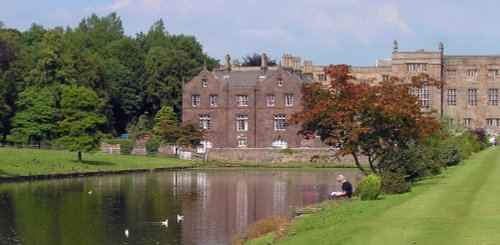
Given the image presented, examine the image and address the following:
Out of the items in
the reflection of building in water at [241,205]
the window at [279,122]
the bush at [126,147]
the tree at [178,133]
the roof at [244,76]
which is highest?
the roof at [244,76]

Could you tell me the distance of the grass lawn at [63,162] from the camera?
69.8m

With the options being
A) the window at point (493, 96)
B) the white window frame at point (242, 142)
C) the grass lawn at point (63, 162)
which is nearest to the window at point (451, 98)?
the window at point (493, 96)

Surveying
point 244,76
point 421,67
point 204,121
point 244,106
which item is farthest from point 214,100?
point 421,67

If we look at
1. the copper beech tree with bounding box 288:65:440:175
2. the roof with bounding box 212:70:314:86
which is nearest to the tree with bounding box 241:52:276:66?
the roof with bounding box 212:70:314:86

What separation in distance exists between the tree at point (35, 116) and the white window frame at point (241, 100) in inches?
836

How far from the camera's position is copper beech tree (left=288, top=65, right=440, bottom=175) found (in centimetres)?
4169

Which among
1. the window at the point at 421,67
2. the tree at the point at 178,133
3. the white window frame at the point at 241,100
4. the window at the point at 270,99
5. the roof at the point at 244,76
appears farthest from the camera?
the window at the point at 421,67

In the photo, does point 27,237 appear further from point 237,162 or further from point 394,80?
point 237,162

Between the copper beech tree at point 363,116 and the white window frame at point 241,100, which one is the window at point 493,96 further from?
the copper beech tree at point 363,116

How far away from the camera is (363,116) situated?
1662 inches

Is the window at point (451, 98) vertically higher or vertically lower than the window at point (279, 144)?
higher

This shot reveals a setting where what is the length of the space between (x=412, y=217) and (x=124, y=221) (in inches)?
773

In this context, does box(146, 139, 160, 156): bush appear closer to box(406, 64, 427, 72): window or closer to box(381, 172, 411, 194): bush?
box(406, 64, 427, 72): window

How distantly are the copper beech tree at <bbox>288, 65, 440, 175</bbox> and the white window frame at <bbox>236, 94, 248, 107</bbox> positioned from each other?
200 ft
